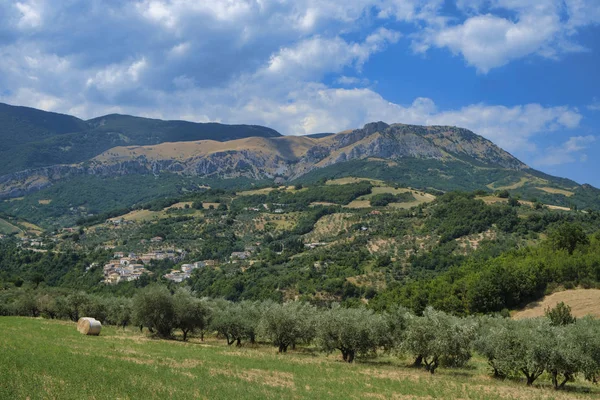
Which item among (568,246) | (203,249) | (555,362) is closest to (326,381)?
(555,362)

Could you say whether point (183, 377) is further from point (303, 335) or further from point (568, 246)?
point (568, 246)

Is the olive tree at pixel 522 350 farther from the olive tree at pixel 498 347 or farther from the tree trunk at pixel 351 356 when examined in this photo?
the tree trunk at pixel 351 356

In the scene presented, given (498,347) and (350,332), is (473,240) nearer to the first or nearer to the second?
(350,332)

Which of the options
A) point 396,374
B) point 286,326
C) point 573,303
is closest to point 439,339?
point 396,374

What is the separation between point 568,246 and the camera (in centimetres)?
9625

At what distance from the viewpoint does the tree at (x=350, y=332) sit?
45375 mm

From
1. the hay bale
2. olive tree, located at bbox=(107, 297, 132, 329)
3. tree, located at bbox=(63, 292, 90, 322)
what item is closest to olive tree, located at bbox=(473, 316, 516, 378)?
the hay bale

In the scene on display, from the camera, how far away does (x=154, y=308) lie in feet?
186

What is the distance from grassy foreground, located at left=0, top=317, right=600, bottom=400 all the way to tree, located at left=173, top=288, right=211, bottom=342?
13202 mm

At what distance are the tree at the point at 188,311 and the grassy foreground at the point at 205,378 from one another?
13202 mm

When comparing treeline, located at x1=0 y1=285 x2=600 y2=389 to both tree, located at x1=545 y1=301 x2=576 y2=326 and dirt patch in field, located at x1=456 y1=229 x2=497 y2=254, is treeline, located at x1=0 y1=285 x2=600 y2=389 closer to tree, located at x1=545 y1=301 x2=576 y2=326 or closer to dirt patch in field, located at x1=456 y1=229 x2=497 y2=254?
tree, located at x1=545 y1=301 x2=576 y2=326

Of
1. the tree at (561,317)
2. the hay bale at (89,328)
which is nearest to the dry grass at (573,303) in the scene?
the tree at (561,317)

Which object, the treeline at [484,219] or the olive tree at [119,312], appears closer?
the olive tree at [119,312]

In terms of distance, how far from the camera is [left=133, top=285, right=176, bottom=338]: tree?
5634 cm
